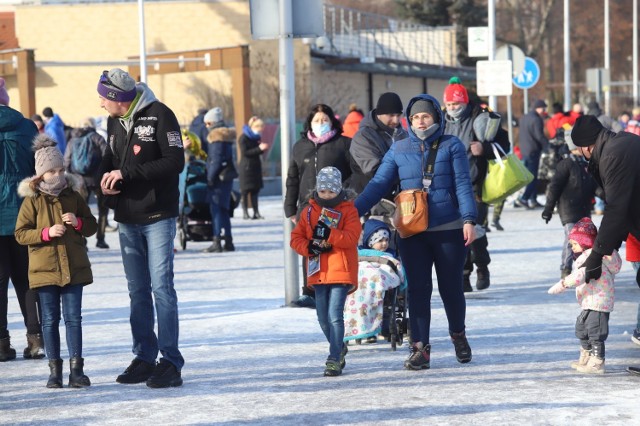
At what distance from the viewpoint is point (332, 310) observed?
30.4ft

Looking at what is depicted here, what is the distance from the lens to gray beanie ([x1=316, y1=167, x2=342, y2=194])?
9.22 meters

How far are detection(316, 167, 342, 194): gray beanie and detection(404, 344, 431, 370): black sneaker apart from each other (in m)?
1.15

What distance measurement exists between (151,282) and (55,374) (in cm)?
82

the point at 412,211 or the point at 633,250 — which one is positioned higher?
the point at 412,211

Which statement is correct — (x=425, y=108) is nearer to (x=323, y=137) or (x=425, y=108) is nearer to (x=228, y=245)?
(x=323, y=137)

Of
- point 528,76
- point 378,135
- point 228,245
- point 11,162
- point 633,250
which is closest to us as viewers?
point 633,250

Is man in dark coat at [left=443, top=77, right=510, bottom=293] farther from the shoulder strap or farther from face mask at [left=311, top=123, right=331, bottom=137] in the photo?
the shoulder strap

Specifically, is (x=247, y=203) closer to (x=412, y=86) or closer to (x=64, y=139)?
(x=64, y=139)

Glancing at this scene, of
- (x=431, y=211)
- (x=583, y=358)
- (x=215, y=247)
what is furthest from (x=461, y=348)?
(x=215, y=247)

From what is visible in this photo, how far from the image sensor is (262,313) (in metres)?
12.3

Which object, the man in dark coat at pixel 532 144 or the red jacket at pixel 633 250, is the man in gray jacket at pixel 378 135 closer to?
the red jacket at pixel 633 250

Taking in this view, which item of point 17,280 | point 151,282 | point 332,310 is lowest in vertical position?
point 332,310

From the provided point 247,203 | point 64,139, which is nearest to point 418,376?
point 64,139

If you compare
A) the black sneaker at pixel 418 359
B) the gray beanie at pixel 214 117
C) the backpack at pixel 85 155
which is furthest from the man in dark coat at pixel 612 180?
the gray beanie at pixel 214 117
